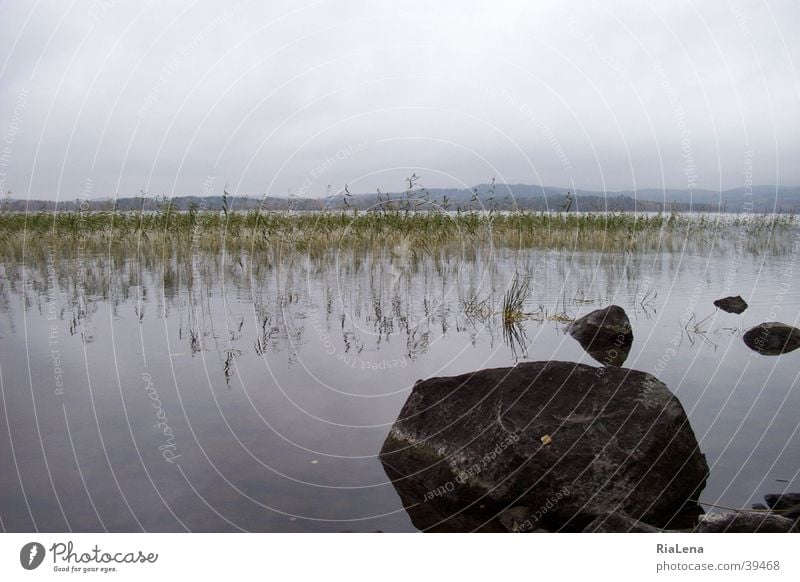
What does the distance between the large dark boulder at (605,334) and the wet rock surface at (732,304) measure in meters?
3.76

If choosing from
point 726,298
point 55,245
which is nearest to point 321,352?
point 726,298

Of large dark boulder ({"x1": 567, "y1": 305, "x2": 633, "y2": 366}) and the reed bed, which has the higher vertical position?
the reed bed

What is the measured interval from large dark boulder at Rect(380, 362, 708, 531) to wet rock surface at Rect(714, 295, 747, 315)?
8.29 meters

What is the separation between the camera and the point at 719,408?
26.2ft

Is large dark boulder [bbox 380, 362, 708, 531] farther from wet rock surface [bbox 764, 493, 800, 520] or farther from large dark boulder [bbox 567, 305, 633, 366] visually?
large dark boulder [bbox 567, 305, 633, 366]

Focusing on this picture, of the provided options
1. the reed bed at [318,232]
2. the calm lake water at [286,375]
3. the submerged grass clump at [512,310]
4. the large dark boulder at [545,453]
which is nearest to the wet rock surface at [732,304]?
the calm lake water at [286,375]

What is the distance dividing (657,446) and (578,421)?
72cm

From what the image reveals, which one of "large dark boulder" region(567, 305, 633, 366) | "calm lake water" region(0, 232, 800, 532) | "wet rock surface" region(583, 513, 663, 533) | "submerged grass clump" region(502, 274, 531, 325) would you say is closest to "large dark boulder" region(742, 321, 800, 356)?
"calm lake water" region(0, 232, 800, 532)

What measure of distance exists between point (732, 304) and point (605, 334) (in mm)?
4556

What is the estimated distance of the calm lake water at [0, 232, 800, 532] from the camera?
6043 millimetres
